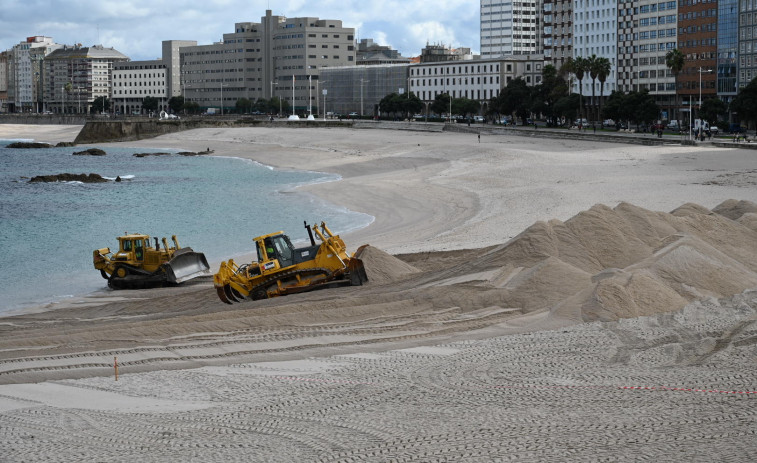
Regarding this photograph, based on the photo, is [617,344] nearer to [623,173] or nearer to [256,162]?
[623,173]

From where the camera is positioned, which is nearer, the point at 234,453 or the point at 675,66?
the point at 234,453

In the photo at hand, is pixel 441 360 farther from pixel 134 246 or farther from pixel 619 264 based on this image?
pixel 134 246

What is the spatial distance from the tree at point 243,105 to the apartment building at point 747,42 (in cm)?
10720

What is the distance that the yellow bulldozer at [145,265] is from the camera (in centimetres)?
2812

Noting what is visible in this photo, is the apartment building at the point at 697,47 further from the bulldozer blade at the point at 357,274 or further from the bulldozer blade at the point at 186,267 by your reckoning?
the bulldozer blade at the point at 357,274

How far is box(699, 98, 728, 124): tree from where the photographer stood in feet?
295

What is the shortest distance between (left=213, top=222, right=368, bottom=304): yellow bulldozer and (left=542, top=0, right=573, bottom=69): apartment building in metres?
121

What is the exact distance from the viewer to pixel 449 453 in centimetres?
1140

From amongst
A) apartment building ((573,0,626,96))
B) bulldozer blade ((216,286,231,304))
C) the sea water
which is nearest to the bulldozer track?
bulldozer blade ((216,286,231,304))

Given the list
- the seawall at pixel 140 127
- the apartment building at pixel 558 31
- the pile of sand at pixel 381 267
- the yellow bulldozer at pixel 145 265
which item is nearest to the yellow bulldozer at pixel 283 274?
the pile of sand at pixel 381 267

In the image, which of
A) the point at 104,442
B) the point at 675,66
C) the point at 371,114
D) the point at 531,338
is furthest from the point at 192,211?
the point at 371,114

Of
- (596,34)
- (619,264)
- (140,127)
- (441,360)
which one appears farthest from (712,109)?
(140,127)

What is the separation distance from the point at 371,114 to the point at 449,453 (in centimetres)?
16414

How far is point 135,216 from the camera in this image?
4847 cm
